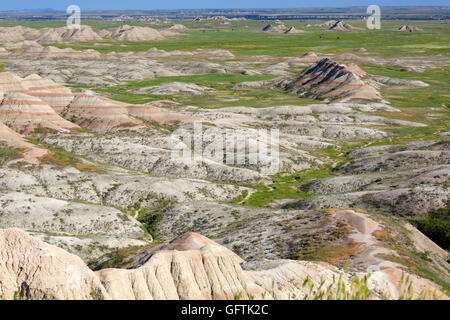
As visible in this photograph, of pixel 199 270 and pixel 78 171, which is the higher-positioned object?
pixel 199 270

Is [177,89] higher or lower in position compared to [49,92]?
lower

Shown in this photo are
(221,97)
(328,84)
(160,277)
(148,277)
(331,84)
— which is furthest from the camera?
(328,84)

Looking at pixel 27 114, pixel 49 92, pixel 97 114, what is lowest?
pixel 97 114

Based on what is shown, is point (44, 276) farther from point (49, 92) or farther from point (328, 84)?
point (328, 84)

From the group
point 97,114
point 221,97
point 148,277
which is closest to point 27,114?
point 97,114

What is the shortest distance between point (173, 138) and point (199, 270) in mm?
73632

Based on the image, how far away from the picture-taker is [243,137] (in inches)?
4107

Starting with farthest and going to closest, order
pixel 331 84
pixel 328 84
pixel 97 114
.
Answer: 1. pixel 328 84
2. pixel 331 84
3. pixel 97 114

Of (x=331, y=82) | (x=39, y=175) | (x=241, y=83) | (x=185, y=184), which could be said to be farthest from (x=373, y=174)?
(x=241, y=83)

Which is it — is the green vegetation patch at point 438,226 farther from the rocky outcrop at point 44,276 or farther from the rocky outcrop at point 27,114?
the rocky outcrop at point 27,114

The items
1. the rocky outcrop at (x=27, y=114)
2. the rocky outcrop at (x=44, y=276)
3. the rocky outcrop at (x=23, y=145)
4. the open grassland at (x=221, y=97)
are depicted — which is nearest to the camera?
the rocky outcrop at (x=44, y=276)

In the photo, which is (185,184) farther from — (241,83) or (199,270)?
(241,83)

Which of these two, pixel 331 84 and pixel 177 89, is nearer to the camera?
pixel 331 84

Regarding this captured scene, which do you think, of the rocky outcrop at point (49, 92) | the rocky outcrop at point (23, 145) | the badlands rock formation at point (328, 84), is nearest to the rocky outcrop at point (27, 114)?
the rocky outcrop at point (49, 92)
